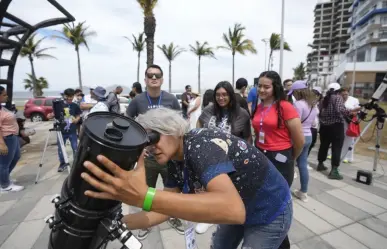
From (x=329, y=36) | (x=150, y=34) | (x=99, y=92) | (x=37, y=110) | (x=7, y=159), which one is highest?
(x=329, y=36)

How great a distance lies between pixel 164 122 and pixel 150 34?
12.3 meters

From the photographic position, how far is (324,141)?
4906 mm

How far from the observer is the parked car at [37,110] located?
49.3 ft

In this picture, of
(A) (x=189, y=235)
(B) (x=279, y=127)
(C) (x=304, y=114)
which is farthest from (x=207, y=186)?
(C) (x=304, y=114)

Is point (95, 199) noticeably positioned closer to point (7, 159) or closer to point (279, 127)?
point (279, 127)

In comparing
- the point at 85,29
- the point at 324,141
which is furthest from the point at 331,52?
the point at 324,141

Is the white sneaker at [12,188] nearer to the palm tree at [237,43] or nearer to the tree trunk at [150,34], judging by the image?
the tree trunk at [150,34]

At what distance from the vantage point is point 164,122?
1.16 meters

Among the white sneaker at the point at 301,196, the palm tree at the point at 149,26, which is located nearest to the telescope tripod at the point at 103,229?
the white sneaker at the point at 301,196

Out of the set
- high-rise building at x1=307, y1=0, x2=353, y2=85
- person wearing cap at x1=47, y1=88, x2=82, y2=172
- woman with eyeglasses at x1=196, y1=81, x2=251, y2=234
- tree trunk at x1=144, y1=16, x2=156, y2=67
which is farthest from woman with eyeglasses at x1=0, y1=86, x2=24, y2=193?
high-rise building at x1=307, y1=0, x2=353, y2=85

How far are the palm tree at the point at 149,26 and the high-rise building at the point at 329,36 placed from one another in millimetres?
79386

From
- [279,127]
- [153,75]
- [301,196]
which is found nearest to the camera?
[279,127]

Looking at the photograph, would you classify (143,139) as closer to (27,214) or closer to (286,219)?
(286,219)

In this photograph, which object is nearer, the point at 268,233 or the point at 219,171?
the point at 219,171
